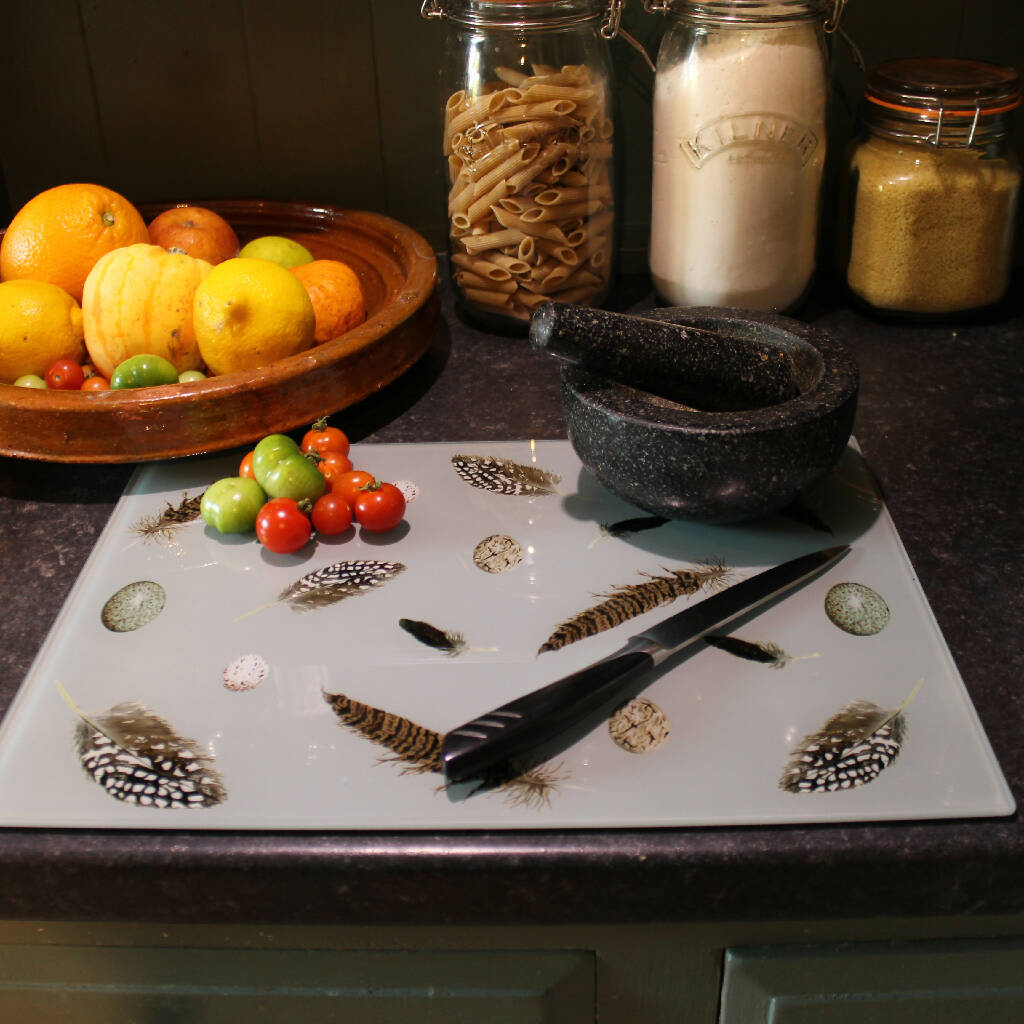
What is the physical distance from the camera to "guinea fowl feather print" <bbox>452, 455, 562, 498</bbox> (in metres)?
0.83

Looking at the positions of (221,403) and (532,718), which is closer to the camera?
(532,718)

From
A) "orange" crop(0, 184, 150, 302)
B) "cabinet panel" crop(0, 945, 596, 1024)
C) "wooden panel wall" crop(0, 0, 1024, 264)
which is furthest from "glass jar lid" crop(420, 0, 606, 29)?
"cabinet panel" crop(0, 945, 596, 1024)

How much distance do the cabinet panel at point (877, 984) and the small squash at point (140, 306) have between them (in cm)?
65

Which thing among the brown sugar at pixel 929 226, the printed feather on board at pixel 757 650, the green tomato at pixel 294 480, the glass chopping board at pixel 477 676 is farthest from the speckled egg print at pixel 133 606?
the brown sugar at pixel 929 226

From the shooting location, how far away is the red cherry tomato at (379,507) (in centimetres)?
76

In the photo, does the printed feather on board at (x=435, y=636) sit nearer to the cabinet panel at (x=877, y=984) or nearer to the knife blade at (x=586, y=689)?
the knife blade at (x=586, y=689)

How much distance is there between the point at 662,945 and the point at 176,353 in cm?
62

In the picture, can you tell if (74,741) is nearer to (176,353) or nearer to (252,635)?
(252,635)

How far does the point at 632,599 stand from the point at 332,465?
26 cm

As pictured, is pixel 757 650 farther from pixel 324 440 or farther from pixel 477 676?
pixel 324 440

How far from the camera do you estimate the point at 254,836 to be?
55cm

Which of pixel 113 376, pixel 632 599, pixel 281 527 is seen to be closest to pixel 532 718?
pixel 632 599

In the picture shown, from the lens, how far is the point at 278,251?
1.02m

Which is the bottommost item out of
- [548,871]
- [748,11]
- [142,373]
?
[548,871]
